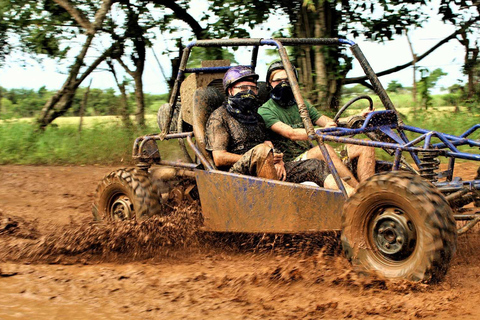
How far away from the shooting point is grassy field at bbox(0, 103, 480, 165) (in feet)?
31.1

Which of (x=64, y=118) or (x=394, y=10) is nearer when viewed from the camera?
(x=394, y=10)

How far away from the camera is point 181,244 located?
494 centimetres

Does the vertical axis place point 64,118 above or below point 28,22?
below

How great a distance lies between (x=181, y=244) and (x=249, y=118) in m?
1.24

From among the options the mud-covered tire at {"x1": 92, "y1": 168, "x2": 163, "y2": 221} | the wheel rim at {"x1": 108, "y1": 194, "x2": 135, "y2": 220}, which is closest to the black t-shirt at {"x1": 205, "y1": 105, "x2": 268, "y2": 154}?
the mud-covered tire at {"x1": 92, "y1": 168, "x2": 163, "y2": 221}

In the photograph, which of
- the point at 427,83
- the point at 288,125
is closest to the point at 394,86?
the point at 427,83

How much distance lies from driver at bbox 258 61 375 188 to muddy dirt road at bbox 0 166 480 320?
0.71 meters

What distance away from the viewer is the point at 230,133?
4852 mm

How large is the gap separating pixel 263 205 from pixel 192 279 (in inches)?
30.2

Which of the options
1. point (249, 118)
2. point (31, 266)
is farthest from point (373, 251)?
point (31, 266)

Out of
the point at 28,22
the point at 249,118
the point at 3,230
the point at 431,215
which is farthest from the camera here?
the point at 28,22

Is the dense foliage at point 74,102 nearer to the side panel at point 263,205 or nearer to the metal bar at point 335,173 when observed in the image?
the side panel at point 263,205

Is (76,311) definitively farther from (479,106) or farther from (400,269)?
(479,106)

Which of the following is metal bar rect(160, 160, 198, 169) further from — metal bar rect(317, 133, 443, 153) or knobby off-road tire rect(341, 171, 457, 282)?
knobby off-road tire rect(341, 171, 457, 282)
